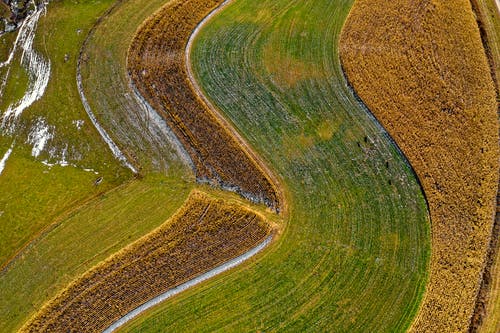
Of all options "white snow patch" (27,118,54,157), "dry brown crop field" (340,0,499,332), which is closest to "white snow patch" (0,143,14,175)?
"white snow patch" (27,118,54,157)

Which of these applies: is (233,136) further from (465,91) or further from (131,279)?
(465,91)


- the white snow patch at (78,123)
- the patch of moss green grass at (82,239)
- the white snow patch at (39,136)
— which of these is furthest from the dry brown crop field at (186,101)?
the white snow patch at (39,136)

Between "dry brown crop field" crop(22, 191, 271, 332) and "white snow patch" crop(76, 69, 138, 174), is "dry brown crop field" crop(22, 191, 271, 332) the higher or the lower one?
the lower one

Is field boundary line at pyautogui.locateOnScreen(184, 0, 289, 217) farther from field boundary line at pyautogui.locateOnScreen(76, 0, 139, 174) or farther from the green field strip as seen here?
field boundary line at pyautogui.locateOnScreen(76, 0, 139, 174)

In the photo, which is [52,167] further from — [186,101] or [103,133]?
[186,101]

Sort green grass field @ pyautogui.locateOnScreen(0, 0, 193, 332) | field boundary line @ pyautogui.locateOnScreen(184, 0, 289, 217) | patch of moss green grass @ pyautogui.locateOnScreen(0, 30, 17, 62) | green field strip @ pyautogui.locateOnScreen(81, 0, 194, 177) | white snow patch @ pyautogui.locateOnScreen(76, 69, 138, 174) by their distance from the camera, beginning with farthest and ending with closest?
patch of moss green grass @ pyautogui.locateOnScreen(0, 30, 17, 62) < green field strip @ pyautogui.locateOnScreen(81, 0, 194, 177) < white snow patch @ pyautogui.locateOnScreen(76, 69, 138, 174) < field boundary line @ pyautogui.locateOnScreen(184, 0, 289, 217) < green grass field @ pyautogui.locateOnScreen(0, 0, 193, 332)

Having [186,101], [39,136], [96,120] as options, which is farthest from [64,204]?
[186,101]

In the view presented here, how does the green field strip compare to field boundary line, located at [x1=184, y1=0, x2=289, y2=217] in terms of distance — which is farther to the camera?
the green field strip
